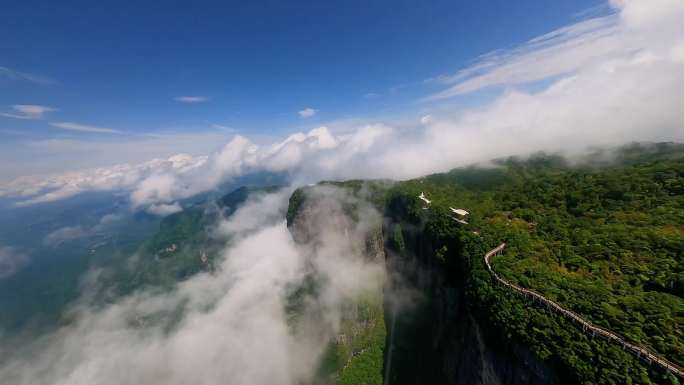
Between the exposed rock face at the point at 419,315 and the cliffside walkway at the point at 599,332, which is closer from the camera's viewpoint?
the cliffside walkway at the point at 599,332

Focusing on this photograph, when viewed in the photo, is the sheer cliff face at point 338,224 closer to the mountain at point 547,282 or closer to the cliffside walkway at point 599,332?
the mountain at point 547,282

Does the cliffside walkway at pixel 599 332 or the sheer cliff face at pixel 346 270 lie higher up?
the cliffside walkway at pixel 599 332

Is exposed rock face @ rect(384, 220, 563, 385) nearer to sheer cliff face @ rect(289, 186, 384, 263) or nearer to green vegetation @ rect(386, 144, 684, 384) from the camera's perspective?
green vegetation @ rect(386, 144, 684, 384)

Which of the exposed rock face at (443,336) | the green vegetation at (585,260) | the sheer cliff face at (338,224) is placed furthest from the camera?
the sheer cliff face at (338,224)

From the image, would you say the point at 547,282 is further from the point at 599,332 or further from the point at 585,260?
the point at 599,332

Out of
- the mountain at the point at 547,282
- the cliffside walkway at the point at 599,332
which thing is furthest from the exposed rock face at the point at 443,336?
the cliffside walkway at the point at 599,332

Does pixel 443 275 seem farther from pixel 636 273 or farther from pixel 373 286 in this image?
pixel 373 286

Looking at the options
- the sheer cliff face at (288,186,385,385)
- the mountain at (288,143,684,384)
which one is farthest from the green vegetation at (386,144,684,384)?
the sheer cliff face at (288,186,385,385)

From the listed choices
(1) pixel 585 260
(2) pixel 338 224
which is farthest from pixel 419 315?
(1) pixel 585 260
